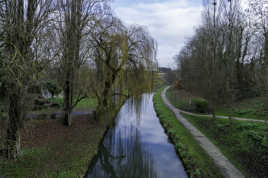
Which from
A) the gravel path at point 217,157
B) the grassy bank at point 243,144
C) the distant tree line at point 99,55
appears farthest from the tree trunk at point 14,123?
the grassy bank at point 243,144

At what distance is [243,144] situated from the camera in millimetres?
8648

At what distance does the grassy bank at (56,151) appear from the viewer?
19.0ft

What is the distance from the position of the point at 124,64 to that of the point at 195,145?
5.34 m

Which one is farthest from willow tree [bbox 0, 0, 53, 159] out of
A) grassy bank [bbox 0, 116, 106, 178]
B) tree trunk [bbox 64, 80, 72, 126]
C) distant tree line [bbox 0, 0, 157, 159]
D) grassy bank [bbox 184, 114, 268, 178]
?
grassy bank [bbox 184, 114, 268, 178]

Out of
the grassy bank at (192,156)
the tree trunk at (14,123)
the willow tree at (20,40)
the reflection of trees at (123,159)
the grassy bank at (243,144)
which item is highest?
the willow tree at (20,40)

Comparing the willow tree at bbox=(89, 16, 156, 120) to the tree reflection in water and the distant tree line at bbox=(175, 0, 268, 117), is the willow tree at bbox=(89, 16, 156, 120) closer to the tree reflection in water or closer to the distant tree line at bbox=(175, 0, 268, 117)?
the tree reflection in water

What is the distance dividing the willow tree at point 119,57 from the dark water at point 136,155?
109 cm

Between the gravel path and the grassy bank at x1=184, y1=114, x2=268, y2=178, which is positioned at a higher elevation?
the grassy bank at x1=184, y1=114, x2=268, y2=178

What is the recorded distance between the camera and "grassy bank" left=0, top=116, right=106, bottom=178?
578 centimetres

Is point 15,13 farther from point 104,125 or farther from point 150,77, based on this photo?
point 104,125

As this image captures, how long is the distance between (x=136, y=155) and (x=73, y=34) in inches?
260

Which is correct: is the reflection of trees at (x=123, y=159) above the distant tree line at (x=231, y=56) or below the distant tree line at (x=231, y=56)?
below

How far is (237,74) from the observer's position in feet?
68.7

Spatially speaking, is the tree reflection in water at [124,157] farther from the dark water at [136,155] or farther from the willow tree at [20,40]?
the willow tree at [20,40]
